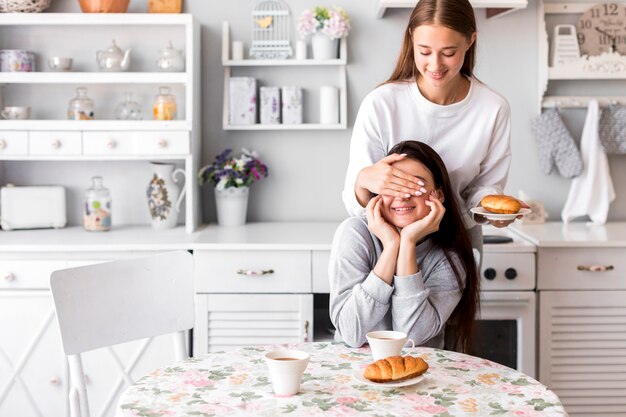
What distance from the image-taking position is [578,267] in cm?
280

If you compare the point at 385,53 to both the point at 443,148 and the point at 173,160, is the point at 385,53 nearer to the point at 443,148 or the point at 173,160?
the point at 173,160

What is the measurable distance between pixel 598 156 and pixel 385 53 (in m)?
0.93

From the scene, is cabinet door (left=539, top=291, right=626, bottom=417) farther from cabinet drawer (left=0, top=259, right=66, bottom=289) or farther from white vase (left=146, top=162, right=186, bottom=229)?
cabinet drawer (left=0, top=259, right=66, bottom=289)

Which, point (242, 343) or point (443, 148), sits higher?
point (443, 148)

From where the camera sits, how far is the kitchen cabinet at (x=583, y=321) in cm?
281

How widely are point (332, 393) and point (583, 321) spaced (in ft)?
5.18

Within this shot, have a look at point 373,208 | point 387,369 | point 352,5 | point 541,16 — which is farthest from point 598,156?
point 387,369

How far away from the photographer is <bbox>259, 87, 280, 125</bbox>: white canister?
3.26 meters

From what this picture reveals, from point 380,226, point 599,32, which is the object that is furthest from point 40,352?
point 599,32

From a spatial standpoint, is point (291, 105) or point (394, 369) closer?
point (394, 369)

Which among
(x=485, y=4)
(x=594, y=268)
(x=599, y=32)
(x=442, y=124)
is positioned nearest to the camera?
(x=442, y=124)

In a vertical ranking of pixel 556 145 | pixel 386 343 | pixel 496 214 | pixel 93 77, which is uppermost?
pixel 93 77

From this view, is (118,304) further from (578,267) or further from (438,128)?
(578,267)

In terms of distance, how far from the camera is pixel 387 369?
154 cm
